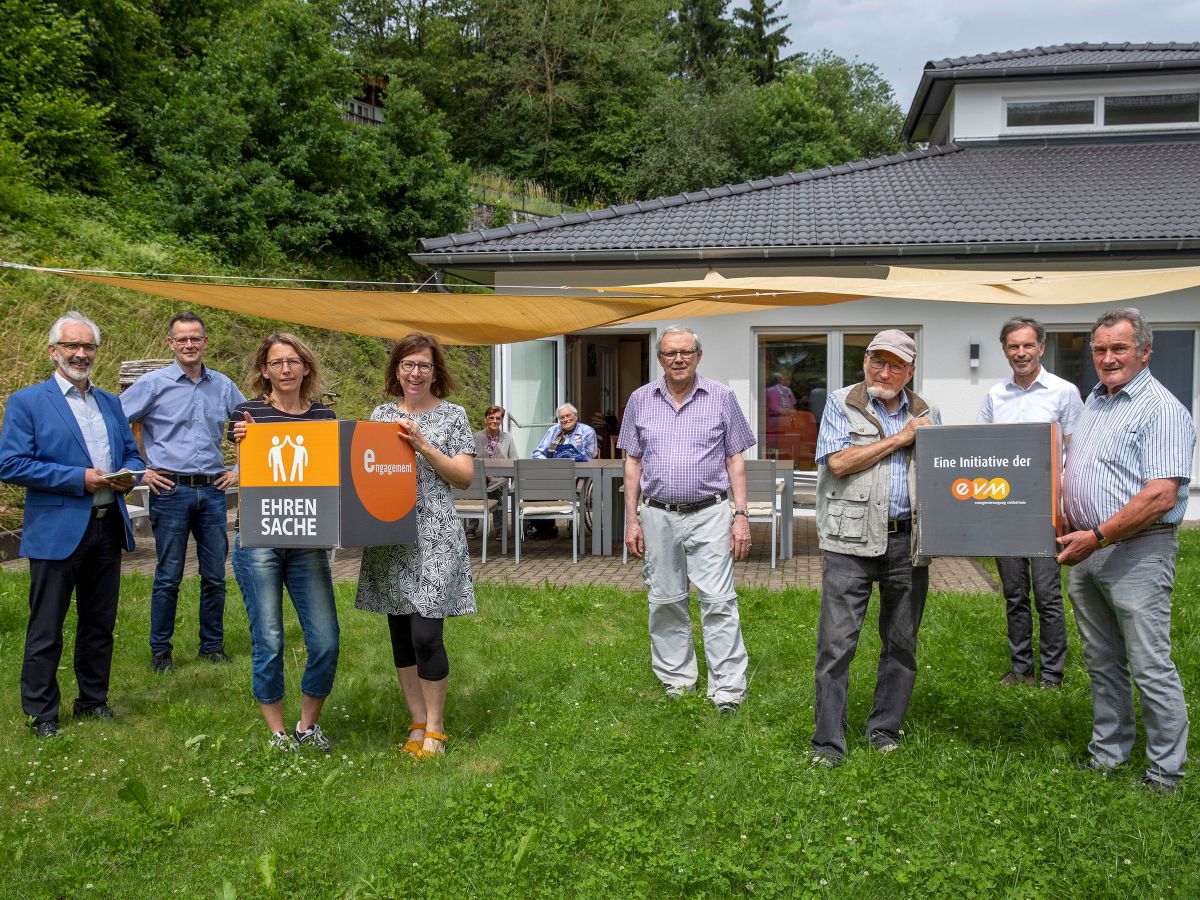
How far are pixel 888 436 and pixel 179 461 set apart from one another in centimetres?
347

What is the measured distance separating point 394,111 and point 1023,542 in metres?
19.6

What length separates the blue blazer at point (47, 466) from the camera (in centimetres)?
390

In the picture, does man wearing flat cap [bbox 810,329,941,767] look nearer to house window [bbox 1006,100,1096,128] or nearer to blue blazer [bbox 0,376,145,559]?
blue blazer [bbox 0,376,145,559]

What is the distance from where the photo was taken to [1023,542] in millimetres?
3150

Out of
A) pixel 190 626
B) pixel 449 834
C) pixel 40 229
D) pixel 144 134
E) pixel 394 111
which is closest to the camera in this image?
pixel 449 834

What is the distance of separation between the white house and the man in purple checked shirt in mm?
5576

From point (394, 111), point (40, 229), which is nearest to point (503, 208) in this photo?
point (394, 111)

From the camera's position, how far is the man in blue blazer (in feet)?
12.9

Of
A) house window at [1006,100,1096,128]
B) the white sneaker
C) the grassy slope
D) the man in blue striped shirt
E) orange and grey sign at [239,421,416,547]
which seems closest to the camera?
the man in blue striped shirt

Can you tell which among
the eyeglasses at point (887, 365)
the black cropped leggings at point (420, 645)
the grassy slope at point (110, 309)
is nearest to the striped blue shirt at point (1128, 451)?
the eyeglasses at point (887, 365)

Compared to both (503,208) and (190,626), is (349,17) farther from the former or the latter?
(190,626)

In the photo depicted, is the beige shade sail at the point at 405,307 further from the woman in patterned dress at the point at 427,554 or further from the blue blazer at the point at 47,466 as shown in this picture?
the woman in patterned dress at the point at 427,554

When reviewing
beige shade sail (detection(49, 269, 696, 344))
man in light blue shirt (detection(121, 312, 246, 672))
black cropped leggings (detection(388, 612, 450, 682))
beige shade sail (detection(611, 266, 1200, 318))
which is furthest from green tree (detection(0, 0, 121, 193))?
black cropped leggings (detection(388, 612, 450, 682))

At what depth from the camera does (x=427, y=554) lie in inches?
143
